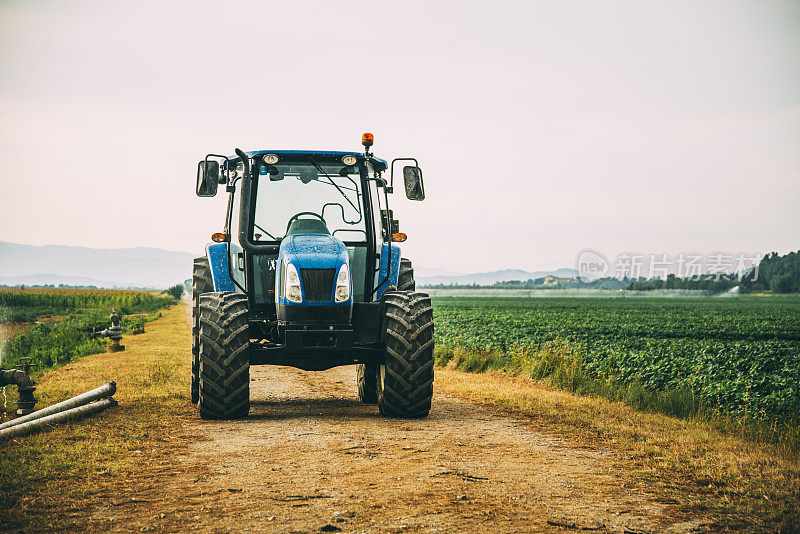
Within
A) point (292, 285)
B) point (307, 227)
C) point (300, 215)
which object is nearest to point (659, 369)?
point (307, 227)

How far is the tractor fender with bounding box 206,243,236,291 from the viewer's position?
991 centimetres

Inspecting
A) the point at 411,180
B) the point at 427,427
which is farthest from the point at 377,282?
the point at 427,427

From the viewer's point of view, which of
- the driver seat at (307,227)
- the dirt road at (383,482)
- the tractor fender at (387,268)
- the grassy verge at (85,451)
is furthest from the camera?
the tractor fender at (387,268)

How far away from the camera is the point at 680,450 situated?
751 centimetres

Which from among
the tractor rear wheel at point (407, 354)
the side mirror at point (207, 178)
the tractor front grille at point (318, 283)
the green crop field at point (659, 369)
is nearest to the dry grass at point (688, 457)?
the green crop field at point (659, 369)

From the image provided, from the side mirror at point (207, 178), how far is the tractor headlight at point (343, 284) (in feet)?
6.39

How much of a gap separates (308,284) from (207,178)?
6.34 feet

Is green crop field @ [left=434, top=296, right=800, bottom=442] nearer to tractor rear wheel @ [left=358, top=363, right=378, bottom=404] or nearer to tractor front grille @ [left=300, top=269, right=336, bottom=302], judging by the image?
tractor rear wheel @ [left=358, top=363, right=378, bottom=404]

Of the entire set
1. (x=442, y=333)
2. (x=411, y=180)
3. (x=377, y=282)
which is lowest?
(x=442, y=333)

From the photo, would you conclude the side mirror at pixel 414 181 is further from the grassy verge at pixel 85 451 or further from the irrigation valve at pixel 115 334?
the irrigation valve at pixel 115 334

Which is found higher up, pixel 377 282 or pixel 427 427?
pixel 377 282

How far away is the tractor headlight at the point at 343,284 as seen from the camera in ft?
28.7

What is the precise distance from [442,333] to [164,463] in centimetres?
1662

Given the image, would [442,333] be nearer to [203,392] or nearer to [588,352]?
[588,352]
